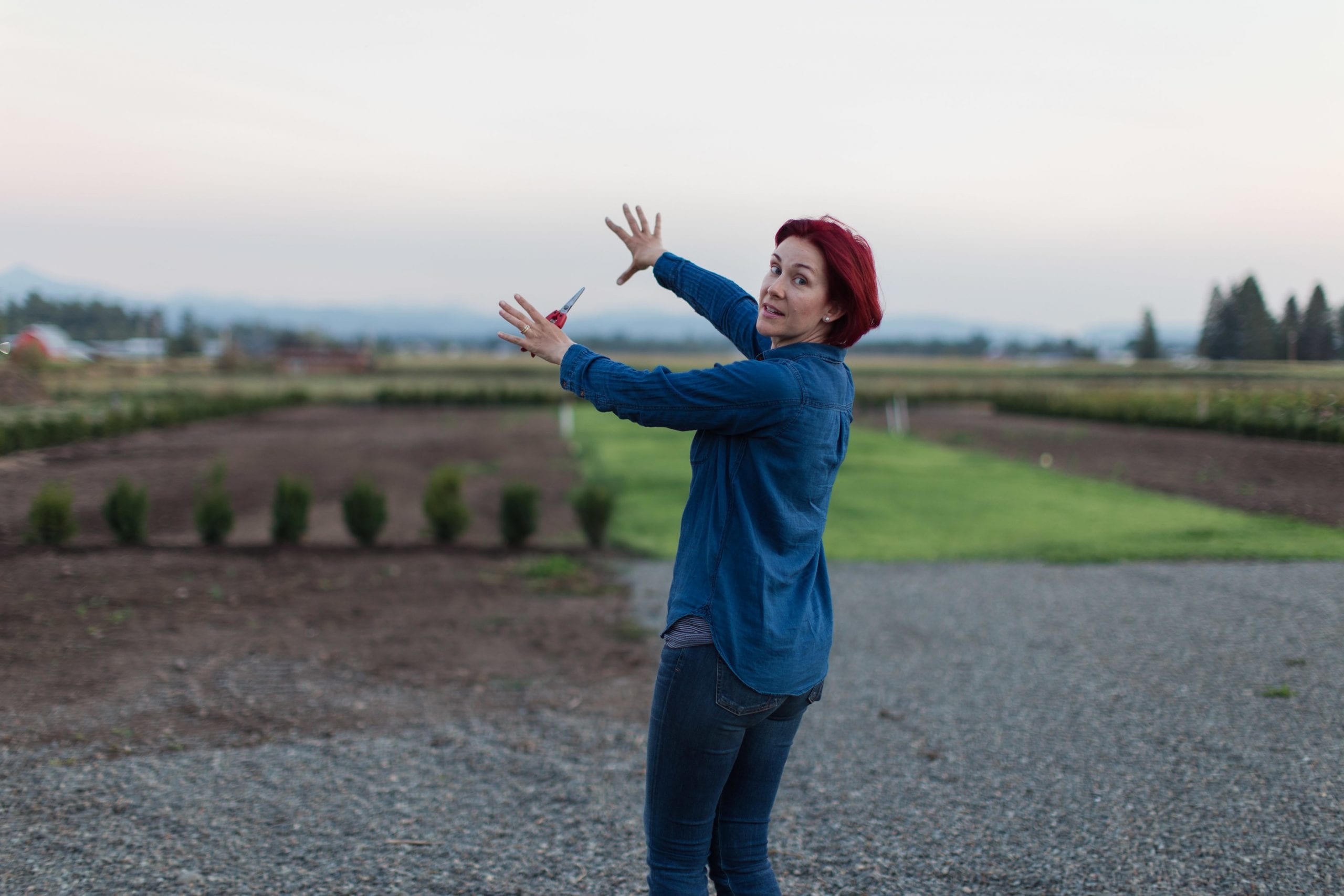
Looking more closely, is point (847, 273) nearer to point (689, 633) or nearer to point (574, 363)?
point (574, 363)

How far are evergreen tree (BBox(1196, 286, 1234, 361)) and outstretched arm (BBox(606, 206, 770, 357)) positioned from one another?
41.2ft

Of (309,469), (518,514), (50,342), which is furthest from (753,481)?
(50,342)

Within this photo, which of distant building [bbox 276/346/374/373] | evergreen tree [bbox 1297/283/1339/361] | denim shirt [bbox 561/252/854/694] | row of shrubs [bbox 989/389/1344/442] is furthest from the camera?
distant building [bbox 276/346/374/373]

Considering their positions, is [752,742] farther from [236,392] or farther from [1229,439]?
[236,392]

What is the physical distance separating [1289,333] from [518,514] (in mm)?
9737

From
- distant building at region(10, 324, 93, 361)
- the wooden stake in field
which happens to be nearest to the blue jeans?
distant building at region(10, 324, 93, 361)

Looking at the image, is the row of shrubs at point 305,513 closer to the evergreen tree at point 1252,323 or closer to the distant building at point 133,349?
the evergreen tree at point 1252,323

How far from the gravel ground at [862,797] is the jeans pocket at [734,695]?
1.63 meters

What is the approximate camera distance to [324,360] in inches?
3406

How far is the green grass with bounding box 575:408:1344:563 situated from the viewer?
10383mm

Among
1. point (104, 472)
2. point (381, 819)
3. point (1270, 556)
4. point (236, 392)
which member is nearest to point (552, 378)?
point (236, 392)

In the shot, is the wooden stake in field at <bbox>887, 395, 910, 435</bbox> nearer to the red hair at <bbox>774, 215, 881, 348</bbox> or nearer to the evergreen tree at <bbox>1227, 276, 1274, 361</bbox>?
the evergreen tree at <bbox>1227, 276, 1274, 361</bbox>

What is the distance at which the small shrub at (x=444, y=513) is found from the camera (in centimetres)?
1038

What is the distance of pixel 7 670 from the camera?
216 inches
